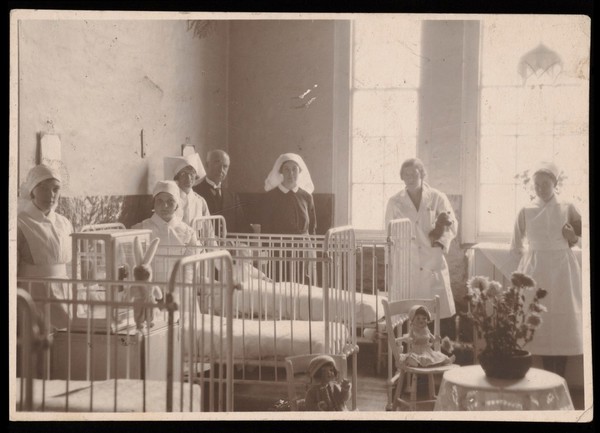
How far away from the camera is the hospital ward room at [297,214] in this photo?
392 centimetres

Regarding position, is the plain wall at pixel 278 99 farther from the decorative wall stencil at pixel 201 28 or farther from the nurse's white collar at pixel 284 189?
the nurse's white collar at pixel 284 189

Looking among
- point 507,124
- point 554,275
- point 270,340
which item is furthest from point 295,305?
point 507,124

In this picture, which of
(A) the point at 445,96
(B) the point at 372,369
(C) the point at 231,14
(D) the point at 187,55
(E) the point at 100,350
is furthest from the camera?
(A) the point at 445,96

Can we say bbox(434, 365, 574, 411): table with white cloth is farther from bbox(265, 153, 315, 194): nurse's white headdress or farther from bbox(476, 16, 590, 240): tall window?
bbox(265, 153, 315, 194): nurse's white headdress

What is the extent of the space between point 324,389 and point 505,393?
0.94 meters

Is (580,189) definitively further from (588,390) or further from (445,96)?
(445,96)

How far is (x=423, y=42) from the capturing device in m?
7.71

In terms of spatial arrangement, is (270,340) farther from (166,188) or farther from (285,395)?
(166,188)

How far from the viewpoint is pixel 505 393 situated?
152 inches

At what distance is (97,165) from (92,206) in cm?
31

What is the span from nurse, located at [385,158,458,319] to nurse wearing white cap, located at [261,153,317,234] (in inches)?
41.3

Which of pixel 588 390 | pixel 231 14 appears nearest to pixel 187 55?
pixel 231 14

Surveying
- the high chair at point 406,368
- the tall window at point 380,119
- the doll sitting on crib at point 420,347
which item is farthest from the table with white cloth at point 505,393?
the tall window at point 380,119

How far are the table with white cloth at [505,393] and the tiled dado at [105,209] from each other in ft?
9.19
